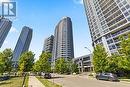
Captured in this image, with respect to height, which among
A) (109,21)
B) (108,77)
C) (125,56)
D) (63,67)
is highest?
(109,21)

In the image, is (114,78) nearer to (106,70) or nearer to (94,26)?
(106,70)

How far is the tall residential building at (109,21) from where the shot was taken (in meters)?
95.5

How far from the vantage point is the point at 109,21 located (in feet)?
352

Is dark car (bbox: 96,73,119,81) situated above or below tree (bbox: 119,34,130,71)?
below

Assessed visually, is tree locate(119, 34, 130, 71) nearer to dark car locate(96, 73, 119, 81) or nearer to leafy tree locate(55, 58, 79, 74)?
dark car locate(96, 73, 119, 81)

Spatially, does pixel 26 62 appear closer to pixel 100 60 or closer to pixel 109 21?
pixel 100 60

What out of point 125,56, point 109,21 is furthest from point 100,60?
point 109,21

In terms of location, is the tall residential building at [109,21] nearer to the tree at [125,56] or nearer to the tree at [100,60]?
the tree at [100,60]

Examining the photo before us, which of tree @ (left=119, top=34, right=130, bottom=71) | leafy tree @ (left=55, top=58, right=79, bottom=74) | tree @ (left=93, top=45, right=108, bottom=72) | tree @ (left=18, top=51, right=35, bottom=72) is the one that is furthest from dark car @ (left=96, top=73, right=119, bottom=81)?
leafy tree @ (left=55, top=58, right=79, bottom=74)

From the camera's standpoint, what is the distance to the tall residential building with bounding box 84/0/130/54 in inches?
3760

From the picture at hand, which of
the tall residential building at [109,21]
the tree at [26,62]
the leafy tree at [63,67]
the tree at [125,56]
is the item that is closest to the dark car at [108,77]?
the tree at [125,56]

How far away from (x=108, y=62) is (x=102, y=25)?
58734 mm

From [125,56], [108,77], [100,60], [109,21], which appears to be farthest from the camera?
[109,21]

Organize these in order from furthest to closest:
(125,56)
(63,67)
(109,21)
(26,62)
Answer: (63,67), (109,21), (26,62), (125,56)
